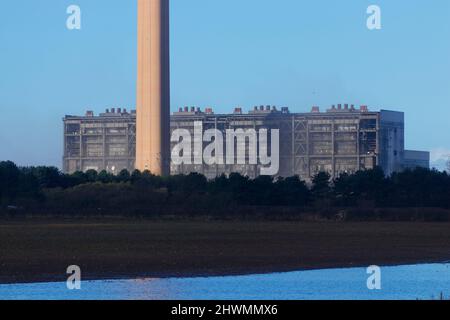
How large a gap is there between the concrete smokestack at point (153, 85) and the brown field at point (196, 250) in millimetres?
64744

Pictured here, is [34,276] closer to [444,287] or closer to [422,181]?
[444,287]

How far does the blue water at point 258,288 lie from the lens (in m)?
37.5

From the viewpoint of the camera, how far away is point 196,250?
201 feet

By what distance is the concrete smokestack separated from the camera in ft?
491

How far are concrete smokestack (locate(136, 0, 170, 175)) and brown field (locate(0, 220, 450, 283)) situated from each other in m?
64.7

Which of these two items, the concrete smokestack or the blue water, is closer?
the blue water
